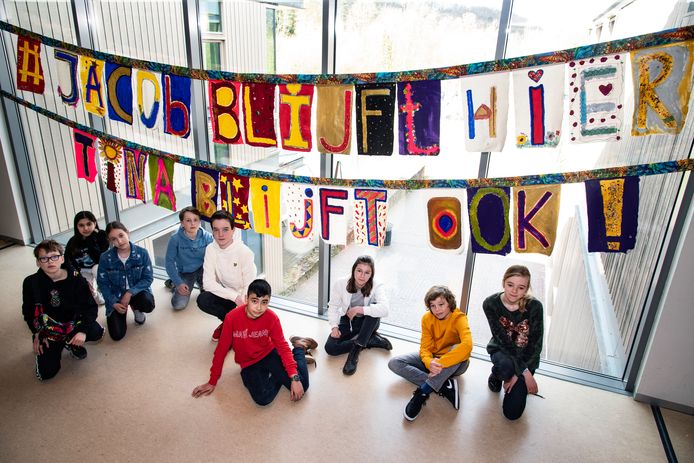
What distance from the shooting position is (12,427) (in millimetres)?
2314

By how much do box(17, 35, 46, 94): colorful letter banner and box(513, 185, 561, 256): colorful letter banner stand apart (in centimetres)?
325

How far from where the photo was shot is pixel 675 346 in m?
2.42

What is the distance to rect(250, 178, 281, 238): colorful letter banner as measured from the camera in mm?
2707

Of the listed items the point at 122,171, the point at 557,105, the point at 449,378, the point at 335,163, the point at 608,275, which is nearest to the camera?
the point at 557,105

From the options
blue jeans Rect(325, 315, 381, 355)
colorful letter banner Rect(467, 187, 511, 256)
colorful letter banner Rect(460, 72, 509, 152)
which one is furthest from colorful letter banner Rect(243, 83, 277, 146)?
blue jeans Rect(325, 315, 381, 355)

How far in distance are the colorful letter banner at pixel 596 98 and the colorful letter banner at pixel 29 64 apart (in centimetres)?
335

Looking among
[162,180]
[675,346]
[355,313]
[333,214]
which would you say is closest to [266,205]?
[333,214]

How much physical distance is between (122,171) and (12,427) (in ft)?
5.43

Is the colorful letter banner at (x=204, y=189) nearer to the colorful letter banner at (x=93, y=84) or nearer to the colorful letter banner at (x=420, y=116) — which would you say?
the colorful letter banner at (x=93, y=84)

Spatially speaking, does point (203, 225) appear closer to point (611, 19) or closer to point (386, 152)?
point (386, 152)

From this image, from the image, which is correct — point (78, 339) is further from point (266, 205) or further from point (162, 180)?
point (266, 205)

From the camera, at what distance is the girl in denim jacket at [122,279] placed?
2.98 meters

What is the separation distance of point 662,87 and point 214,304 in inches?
107

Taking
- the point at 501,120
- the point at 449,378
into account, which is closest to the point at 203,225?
the point at 449,378
